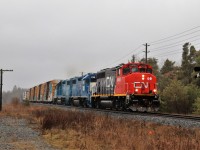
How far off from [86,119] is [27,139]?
5592 mm

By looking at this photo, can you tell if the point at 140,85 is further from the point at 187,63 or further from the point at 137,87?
the point at 187,63

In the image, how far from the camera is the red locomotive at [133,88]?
28656 millimetres

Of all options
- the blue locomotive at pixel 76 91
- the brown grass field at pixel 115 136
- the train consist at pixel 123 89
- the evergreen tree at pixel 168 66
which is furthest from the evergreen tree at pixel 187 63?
Answer: the brown grass field at pixel 115 136

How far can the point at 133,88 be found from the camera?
95.4ft

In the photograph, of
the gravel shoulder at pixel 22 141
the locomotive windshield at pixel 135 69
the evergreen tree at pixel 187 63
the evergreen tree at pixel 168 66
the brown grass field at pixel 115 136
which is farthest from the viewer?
the evergreen tree at pixel 168 66

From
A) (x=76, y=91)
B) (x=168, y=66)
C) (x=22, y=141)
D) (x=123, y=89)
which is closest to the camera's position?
(x=22, y=141)

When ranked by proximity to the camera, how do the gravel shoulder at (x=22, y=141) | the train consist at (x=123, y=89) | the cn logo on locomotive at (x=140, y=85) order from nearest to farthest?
the gravel shoulder at (x=22, y=141) → the train consist at (x=123, y=89) → the cn logo on locomotive at (x=140, y=85)

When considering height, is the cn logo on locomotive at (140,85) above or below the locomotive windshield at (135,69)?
below

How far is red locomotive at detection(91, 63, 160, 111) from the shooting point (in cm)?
2866

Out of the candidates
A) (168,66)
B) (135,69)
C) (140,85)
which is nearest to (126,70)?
(135,69)

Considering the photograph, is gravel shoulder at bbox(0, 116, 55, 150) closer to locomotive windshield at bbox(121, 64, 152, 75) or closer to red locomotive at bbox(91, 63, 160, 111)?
red locomotive at bbox(91, 63, 160, 111)

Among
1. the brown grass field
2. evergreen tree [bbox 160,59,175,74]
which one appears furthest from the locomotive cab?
evergreen tree [bbox 160,59,175,74]

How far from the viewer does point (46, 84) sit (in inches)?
2832

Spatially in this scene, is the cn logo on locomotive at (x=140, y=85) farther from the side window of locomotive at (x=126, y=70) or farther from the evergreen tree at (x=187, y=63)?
the evergreen tree at (x=187, y=63)
